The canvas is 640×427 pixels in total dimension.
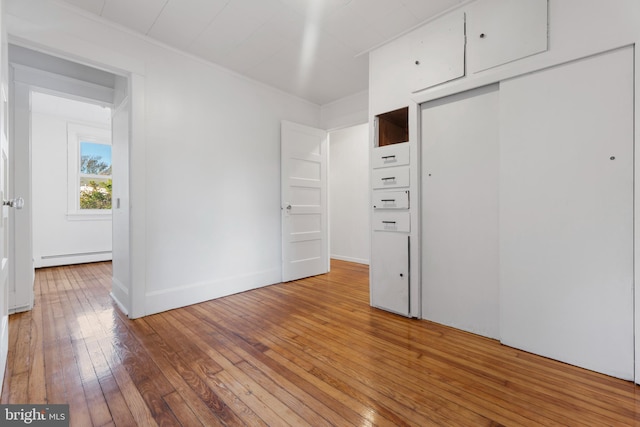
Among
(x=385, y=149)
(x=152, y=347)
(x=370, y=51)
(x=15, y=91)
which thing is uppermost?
(x=370, y=51)

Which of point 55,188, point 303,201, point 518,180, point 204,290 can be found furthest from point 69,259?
point 518,180

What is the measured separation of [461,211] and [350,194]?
125 inches

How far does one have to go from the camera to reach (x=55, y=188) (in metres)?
4.83

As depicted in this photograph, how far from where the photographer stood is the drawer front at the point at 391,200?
247cm

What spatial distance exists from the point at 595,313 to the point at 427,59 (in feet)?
6.94

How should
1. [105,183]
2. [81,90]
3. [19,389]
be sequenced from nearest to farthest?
[19,389] → [81,90] → [105,183]

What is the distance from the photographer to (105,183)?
544 centimetres

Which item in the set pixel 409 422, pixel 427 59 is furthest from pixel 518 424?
pixel 427 59

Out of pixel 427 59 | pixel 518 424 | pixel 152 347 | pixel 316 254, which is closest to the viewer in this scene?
pixel 518 424

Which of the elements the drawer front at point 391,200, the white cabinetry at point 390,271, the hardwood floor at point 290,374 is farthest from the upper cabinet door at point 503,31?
the hardwood floor at point 290,374

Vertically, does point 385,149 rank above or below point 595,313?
above

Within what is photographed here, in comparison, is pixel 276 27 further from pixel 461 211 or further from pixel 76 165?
pixel 76 165

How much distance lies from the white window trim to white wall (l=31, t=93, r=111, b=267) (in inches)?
1.8

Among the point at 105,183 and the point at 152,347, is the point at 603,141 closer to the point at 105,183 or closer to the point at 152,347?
the point at 152,347
